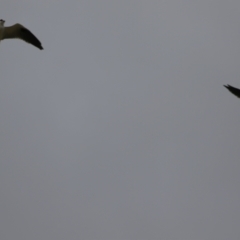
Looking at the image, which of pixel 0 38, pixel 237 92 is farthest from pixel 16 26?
pixel 237 92

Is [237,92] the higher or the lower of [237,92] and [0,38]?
the higher

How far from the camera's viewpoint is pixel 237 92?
17.8 meters

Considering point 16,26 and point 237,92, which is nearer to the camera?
point 237,92

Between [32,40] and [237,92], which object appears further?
[32,40]

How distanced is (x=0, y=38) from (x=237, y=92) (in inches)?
357

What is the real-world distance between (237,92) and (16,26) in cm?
858

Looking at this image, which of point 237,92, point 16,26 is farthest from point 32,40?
point 237,92

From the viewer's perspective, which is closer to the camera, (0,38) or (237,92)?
(237,92)

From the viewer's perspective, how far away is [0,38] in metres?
20.2

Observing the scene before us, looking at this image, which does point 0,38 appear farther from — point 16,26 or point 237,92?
point 237,92

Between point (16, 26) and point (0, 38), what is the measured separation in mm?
774

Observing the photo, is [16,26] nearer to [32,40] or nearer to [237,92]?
[32,40]
